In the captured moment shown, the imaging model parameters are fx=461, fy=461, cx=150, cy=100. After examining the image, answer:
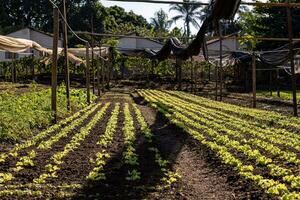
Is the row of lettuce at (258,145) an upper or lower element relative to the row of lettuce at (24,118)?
lower

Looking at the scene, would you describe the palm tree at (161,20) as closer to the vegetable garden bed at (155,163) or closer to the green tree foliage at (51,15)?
the green tree foliage at (51,15)

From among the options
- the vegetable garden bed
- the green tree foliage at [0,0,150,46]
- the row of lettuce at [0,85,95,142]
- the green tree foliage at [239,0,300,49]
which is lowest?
the vegetable garden bed

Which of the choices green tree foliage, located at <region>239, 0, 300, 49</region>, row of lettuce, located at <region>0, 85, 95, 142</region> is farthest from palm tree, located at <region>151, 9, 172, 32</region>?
row of lettuce, located at <region>0, 85, 95, 142</region>

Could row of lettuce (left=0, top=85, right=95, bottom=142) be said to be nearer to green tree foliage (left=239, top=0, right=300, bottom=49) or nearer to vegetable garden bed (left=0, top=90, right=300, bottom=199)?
vegetable garden bed (left=0, top=90, right=300, bottom=199)

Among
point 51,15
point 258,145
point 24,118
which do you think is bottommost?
point 258,145

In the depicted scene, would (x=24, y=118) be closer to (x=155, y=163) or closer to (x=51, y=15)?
(x=155, y=163)

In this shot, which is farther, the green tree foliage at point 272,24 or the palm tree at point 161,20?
the palm tree at point 161,20

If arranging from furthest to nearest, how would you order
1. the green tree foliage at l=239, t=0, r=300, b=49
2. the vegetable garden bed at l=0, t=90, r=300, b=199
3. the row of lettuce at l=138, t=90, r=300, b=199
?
the green tree foliage at l=239, t=0, r=300, b=49 < the row of lettuce at l=138, t=90, r=300, b=199 < the vegetable garden bed at l=0, t=90, r=300, b=199

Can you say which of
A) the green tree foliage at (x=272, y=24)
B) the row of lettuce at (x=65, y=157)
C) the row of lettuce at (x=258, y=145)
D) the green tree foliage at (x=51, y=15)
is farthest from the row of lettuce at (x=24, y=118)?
the green tree foliage at (x=51, y=15)

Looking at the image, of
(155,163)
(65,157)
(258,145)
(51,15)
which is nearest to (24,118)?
(65,157)

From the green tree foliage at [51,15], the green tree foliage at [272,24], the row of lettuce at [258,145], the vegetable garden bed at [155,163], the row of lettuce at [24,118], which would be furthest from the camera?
the green tree foliage at [51,15]

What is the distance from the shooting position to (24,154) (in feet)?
25.4

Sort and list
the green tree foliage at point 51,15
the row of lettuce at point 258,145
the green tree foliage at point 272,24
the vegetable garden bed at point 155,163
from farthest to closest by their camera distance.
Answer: the green tree foliage at point 51,15 < the green tree foliage at point 272,24 < the row of lettuce at point 258,145 < the vegetable garden bed at point 155,163

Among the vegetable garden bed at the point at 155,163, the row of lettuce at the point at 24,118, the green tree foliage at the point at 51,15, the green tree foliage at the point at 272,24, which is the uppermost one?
the green tree foliage at the point at 51,15
